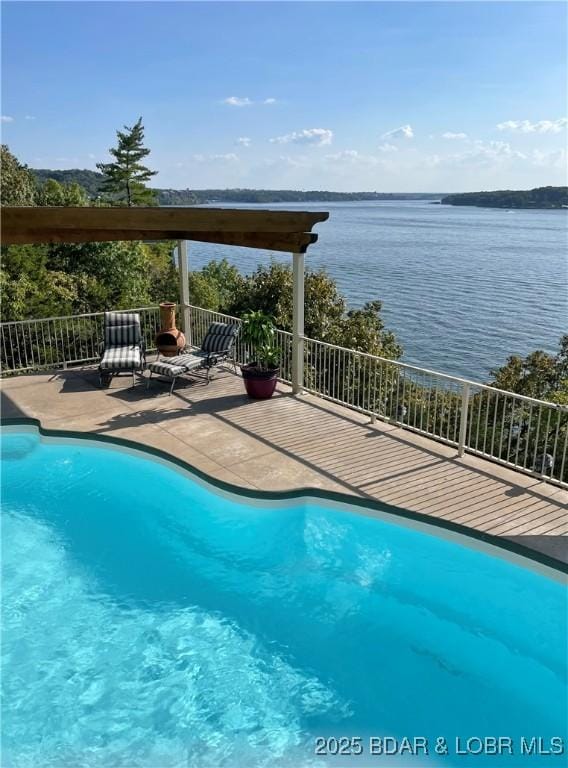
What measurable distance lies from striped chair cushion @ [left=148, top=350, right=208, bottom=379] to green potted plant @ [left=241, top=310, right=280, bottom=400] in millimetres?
896

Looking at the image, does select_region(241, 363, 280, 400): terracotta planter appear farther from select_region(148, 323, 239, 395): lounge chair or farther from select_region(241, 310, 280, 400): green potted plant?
select_region(148, 323, 239, 395): lounge chair

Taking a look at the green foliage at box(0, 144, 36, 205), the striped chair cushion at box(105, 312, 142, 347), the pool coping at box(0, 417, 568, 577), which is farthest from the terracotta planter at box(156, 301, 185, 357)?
the green foliage at box(0, 144, 36, 205)

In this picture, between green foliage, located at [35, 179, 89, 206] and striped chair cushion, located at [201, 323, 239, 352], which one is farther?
green foliage, located at [35, 179, 89, 206]

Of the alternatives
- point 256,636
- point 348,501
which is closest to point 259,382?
point 348,501

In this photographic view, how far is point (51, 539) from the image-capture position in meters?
5.60

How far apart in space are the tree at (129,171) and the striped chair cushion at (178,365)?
111 feet

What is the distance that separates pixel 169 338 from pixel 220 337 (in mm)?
1171

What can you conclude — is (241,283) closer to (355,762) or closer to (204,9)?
(204,9)

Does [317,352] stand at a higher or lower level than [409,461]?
higher

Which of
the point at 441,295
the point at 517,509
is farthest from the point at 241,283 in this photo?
the point at 441,295

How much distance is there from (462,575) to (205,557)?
2.23 m

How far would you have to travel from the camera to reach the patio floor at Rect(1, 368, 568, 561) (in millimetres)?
5398

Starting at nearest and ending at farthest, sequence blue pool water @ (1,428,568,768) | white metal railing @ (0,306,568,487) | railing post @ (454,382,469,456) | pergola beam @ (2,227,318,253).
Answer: blue pool water @ (1,428,568,768) → white metal railing @ (0,306,568,487) → railing post @ (454,382,469,456) → pergola beam @ (2,227,318,253)

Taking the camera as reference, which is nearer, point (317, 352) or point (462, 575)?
point (462, 575)
